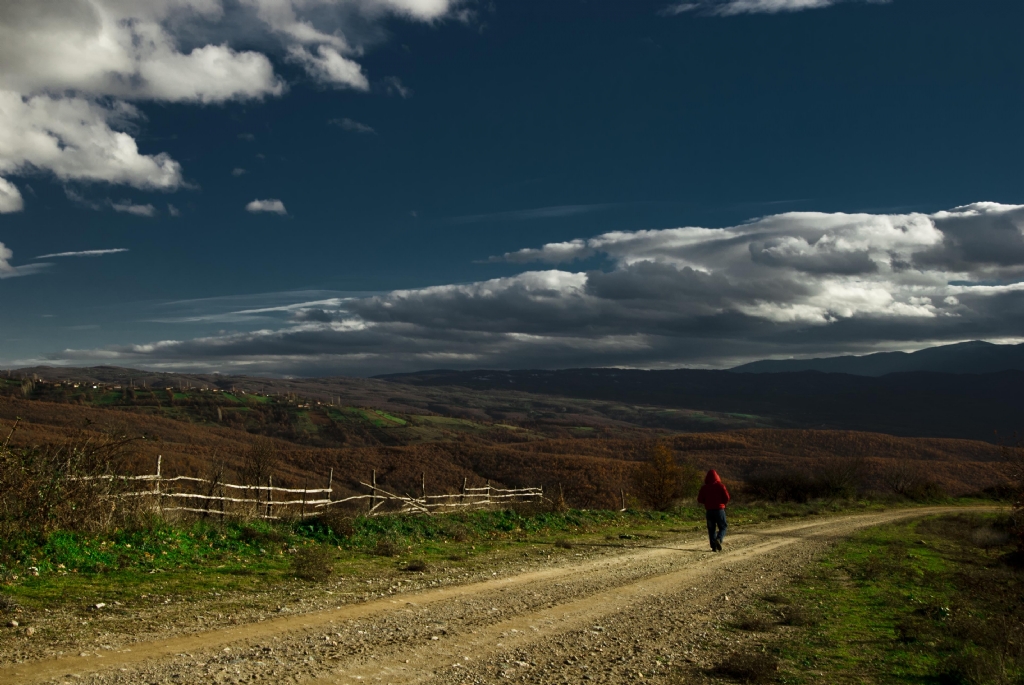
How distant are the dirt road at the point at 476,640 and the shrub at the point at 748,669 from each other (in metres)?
0.35

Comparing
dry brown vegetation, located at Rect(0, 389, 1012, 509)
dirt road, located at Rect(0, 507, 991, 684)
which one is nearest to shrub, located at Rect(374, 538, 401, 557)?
dirt road, located at Rect(0, 507, 991, 684)

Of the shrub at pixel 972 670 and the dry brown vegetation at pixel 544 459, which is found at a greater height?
the shrub at pixel 972 670

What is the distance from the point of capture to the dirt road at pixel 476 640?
6.51 metres

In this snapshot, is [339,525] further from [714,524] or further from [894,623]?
[894,623]

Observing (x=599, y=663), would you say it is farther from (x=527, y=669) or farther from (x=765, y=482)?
(x=765, y=482)

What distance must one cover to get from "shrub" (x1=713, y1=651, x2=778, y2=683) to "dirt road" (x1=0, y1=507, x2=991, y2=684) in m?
0.35

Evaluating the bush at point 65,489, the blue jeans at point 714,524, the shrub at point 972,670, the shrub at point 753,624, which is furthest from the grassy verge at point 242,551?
the shrub at point 972,670

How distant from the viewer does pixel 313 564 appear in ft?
41.1

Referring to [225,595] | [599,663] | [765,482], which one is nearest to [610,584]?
[599,663]

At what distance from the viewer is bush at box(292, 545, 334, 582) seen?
11.9 metres

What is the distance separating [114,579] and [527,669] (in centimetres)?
720

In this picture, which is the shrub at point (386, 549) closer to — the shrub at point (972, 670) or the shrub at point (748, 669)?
the shrub at point (748, 669)

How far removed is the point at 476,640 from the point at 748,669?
9.61ft

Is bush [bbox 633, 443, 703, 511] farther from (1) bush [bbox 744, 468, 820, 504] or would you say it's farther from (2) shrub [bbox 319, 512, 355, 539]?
(2) shrub [bbox 319, 512, 355, 539]
